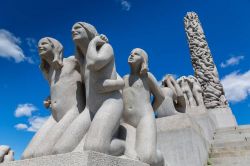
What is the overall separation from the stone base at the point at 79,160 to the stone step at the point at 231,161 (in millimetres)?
3871

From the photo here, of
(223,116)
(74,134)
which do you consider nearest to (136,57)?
(74,134)

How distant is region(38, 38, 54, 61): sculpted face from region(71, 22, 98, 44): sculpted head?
38 centimetres

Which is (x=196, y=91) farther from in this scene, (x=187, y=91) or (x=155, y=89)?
(x=155, y=89)

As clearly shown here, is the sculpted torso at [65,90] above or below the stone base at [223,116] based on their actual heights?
below

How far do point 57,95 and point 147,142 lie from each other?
4.07 feet

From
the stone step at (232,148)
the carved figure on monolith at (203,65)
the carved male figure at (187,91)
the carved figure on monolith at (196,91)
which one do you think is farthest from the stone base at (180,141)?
the carved figure on monolith at (203,65)

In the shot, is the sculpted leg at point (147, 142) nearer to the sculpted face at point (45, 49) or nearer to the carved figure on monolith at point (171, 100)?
the sculpted face at point (45, 49)

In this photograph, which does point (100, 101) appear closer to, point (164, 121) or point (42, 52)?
point (42, 52)

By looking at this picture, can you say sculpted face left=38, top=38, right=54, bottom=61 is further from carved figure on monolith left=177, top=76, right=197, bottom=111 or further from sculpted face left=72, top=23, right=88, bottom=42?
carved figure on monolith left=177, top=76, right=197, bottom=111

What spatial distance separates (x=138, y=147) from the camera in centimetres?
325

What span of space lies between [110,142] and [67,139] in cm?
45

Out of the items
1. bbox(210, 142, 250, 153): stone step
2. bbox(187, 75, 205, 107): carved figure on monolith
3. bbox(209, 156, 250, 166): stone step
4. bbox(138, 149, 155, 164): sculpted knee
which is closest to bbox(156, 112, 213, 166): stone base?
bbox(209, 156, 250, 166): stone step

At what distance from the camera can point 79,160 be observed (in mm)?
2459

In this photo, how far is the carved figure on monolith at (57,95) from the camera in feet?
9.95
